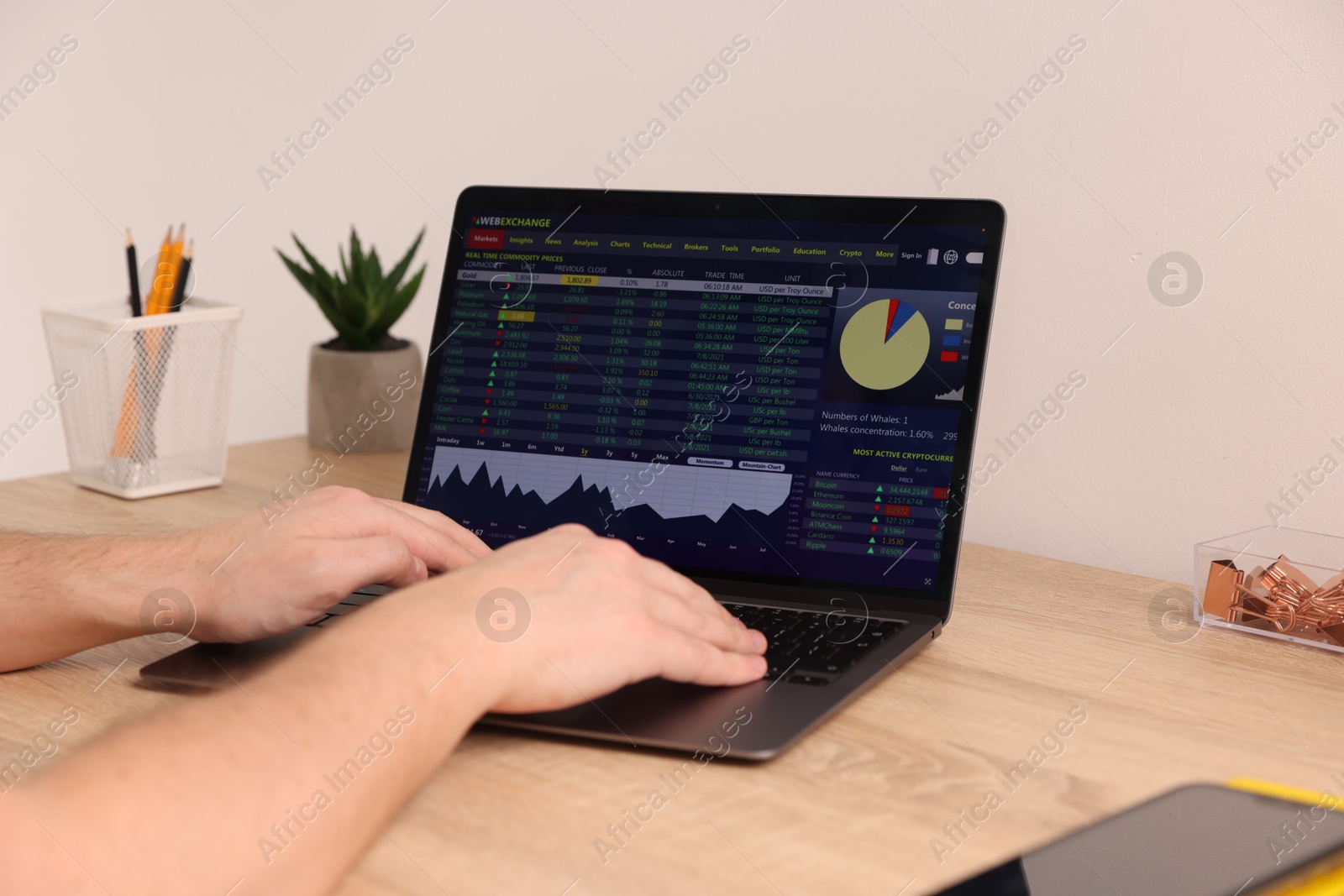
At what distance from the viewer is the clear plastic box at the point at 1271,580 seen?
85 cm

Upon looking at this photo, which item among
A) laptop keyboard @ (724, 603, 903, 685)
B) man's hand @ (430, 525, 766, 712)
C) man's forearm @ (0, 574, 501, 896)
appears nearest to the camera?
man's forearm @ (0, 574, 501, 896)

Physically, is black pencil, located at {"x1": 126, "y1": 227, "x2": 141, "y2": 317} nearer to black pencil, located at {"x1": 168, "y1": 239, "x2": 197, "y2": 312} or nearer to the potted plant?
black pencil, located at {"x1": 168, "y1": 239, "x2": 197, "y2": 312}

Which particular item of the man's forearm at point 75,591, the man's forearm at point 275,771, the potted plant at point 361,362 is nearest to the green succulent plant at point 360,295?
the potted plant at point 361,362

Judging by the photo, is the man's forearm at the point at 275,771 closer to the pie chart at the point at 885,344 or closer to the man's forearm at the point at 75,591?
the man's forearm at the point at 75,591

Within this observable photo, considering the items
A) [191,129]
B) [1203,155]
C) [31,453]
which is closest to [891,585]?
[1203,155]

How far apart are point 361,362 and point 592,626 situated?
80 centimetres

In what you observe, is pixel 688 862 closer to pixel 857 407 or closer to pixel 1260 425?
pixel 857 407

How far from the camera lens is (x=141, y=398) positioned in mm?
1186

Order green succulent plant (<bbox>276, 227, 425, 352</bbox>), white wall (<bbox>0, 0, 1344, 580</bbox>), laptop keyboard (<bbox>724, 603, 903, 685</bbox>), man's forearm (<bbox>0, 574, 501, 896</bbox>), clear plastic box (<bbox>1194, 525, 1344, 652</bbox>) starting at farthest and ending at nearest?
1. green succulent plant (<bbox>276, 227, 425, 352</bbox>)
2. white wall (<bbox>0, 0, 1344, 580</bbox>)
3. clear plastic box (<bbox>1194, 525, 1344, 652</bbox>)
4. laptop keyboard (<bbox>724, 603, 903, 685</bbox>)
5. man's forearm (<bbox>0, 574, 501, 896</bbox>)

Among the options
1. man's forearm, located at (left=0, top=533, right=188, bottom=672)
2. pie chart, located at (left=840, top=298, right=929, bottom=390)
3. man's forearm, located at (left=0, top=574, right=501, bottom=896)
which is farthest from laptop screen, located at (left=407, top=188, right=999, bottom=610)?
man's forearm, located at (left=0, top=574, right=501, bottom=896)

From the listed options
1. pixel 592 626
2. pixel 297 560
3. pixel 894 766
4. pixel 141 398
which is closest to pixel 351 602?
pixel 297 560

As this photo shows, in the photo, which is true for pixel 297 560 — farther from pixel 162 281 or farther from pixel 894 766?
pixel 162 281

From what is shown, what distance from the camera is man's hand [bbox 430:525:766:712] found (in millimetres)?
606

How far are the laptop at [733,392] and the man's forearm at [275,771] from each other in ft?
0.76
